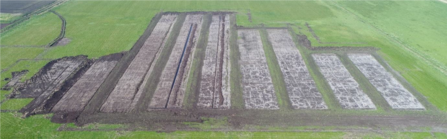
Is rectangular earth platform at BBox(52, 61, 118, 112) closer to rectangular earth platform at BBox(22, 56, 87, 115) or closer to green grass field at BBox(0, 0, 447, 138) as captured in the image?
rectangular earth platform at BBox(22, 56, 87, 115)

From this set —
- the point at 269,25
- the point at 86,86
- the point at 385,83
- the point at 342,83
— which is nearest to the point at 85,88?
the point at 86,86

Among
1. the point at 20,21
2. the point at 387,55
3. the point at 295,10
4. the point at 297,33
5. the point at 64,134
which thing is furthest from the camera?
the point at 295,10

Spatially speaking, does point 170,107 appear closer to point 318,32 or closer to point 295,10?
point 318,32

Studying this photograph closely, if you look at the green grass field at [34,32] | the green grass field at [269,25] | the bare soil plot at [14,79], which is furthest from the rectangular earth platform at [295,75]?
the green grass field at [34,32]

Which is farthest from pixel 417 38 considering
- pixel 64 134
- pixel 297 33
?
pixel 64 134

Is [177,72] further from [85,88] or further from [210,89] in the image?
[85,88]

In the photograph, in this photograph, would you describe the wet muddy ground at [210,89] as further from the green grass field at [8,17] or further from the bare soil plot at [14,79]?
the green grass field at [8,17]
